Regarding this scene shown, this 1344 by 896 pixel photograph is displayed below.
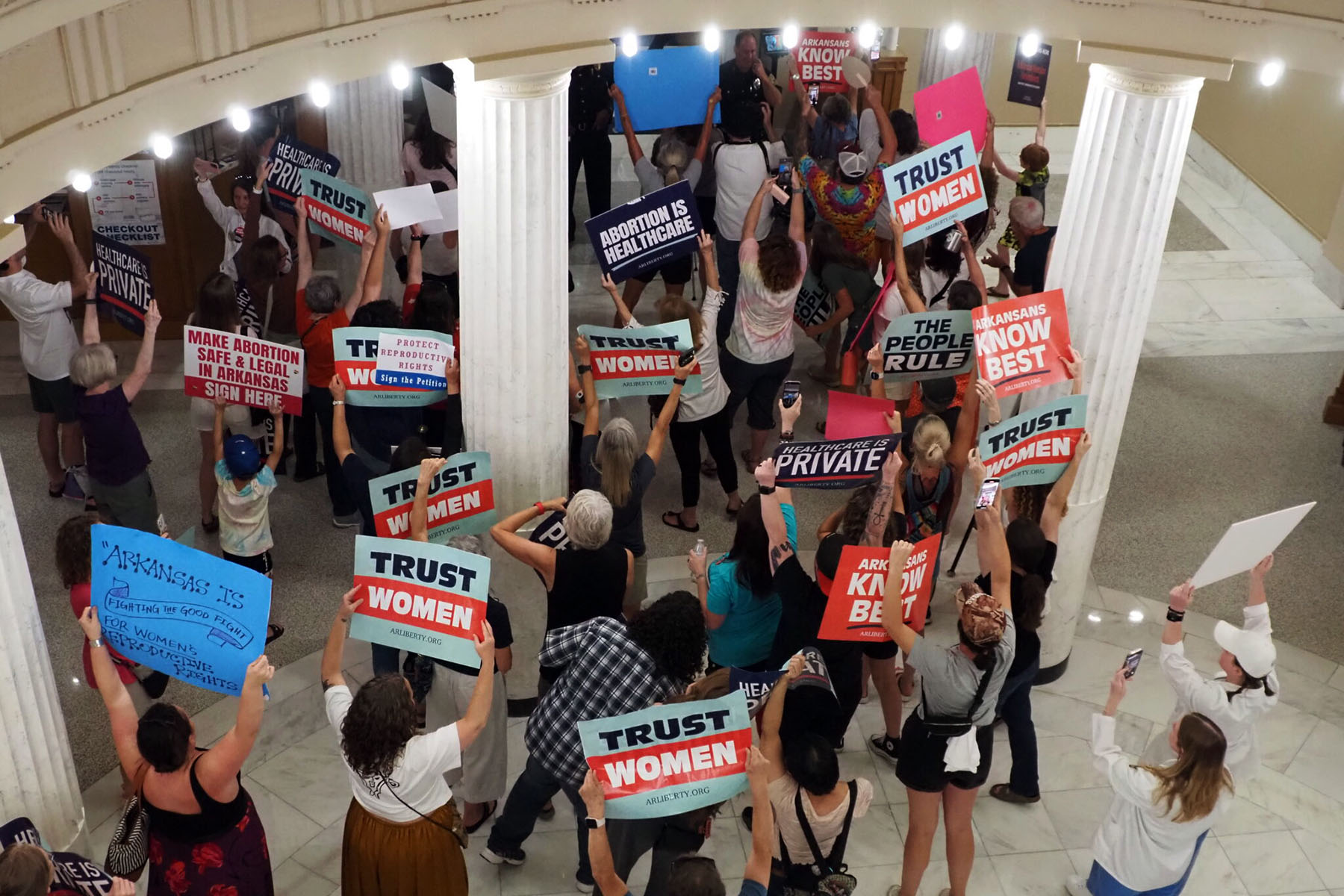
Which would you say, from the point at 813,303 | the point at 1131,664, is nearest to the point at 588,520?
the point at 1131,664

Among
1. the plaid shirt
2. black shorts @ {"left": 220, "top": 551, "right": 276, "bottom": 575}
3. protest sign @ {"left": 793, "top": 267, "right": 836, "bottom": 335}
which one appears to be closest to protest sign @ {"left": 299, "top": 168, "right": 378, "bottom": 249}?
black shorts @ {"left": 220, "top": 551, "right": 276, "bottom": 575}

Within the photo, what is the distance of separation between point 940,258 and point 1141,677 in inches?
113

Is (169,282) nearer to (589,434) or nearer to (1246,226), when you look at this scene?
(589,434)

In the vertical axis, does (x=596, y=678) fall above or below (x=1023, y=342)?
below

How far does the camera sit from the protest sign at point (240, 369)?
7.25m

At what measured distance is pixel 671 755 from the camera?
5.18 m

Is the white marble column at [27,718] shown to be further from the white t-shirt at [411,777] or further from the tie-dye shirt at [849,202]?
the tie-dye shirt at [849,202]

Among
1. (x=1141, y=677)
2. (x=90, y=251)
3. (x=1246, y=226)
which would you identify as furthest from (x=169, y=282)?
(x=1246, y=226)

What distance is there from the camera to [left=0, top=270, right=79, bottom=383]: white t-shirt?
815 centimetres

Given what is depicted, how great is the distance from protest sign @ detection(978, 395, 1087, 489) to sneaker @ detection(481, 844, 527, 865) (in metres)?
2.81

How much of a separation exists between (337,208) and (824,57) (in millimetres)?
4762

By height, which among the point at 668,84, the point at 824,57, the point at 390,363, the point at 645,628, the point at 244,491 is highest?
the point at 668,84

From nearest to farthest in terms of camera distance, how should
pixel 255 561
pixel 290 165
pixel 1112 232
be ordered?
1. pixel 1112 232
2. pixel 255 561
3. pixel 290 165

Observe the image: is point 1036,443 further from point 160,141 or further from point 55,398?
point 55,398
